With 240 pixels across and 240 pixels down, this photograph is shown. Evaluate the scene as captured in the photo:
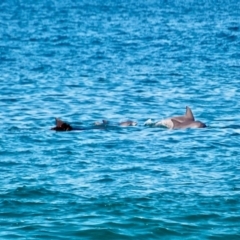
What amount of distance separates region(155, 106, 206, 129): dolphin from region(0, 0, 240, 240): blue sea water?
19.3 inches

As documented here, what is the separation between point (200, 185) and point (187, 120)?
7.92 meters

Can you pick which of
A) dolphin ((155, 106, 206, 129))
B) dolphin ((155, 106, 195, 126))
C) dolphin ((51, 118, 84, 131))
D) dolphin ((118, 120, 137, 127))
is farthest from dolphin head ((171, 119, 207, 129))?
dolphin ((51, 118, 84, 131))

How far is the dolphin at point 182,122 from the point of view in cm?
2878

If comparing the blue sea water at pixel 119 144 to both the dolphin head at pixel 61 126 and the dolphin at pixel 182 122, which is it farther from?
the dolphin at pixel 182 122

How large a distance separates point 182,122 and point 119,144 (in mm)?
3377

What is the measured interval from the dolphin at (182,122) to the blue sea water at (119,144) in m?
0.49

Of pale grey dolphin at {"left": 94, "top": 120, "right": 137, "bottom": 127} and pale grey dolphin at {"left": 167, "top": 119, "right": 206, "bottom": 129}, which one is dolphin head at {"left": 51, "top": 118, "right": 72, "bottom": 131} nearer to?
pale grey dolphin at {"left": 94, "top": 120, "right": 137, "bottom": 127}

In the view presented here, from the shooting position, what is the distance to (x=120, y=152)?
25094 millimetres

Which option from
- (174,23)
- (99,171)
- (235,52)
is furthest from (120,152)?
(174,23)

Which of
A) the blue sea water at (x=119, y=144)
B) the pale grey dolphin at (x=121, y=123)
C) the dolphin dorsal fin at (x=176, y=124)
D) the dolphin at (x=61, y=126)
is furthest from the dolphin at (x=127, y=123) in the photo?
the dolphin at (x=61, y=126)

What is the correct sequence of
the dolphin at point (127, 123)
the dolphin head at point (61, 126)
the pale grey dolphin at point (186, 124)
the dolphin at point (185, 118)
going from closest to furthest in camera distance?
the dolphin head at point (61, 126), the pale grey dolphin at point (186, 124), the dolphin at point (185, 118), the dolphin at point (127, 123)

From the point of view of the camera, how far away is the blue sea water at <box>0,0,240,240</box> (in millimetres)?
18672

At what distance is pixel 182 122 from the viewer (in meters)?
29.0

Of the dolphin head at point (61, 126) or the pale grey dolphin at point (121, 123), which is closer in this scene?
the dolphin head at point (61, 126)
